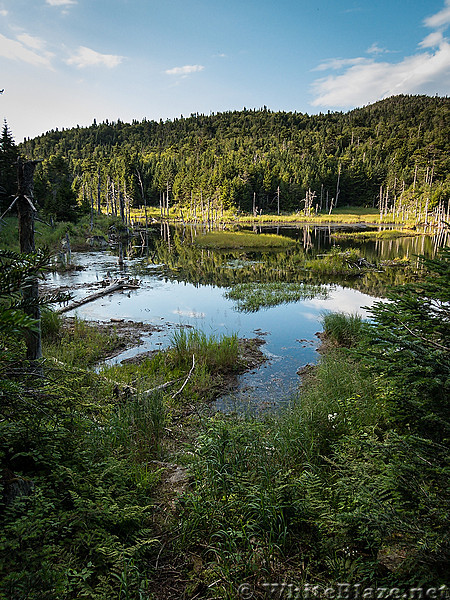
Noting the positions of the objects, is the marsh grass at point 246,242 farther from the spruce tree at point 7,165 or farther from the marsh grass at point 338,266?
the spruce tree at point 7,165

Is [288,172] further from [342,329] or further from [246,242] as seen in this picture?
[342,329]

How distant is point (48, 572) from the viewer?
8.04 feet

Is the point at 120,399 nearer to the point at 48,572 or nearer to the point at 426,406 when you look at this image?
the point at 48,572

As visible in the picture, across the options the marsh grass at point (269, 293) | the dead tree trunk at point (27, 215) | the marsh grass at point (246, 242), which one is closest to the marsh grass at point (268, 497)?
the dead tree trunk at point (27, 215)

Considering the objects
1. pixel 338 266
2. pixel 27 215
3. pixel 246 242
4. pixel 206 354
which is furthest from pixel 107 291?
pixel 246 242

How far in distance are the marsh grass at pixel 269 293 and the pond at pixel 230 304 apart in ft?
0.85

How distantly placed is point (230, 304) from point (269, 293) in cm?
307

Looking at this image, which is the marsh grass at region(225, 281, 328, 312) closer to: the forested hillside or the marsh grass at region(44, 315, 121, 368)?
the marsh grass at region(44, 315, 121, 368)

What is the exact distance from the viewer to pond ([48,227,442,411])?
36.2ft

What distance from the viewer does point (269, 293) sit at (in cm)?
2123

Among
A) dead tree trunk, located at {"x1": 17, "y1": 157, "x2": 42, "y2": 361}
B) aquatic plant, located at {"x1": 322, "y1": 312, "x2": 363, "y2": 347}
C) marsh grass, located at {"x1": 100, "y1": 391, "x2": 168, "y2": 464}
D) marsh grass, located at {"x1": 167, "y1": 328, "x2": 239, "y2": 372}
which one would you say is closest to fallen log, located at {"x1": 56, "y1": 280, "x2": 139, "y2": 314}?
marsh grass, located at {"x1": 167, "y1": 328, "x2": 239, "y2": 372}

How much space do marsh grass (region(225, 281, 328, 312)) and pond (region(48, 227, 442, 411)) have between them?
0.85ft

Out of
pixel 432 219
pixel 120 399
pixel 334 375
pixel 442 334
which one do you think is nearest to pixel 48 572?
pixel 442 334

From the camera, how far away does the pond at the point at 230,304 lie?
36.2 feet
